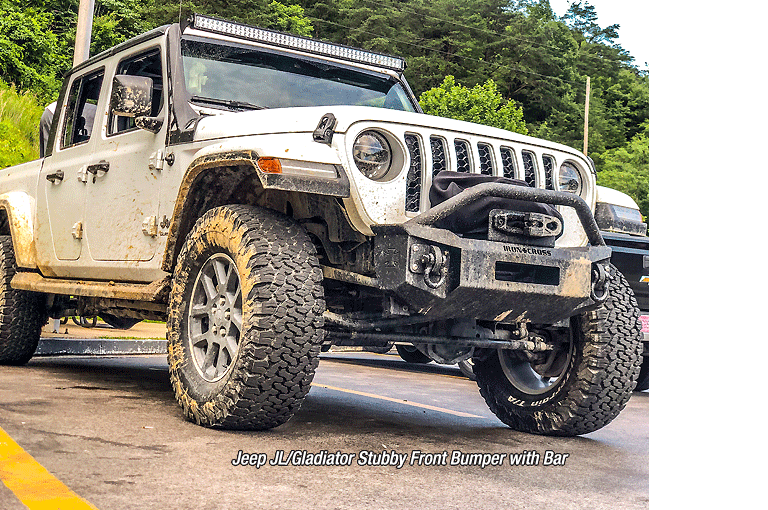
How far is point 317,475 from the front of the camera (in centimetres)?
351

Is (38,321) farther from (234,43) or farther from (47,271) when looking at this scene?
(234,43)

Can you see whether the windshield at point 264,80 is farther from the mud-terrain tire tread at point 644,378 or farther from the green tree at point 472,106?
the green tree at point 472,106

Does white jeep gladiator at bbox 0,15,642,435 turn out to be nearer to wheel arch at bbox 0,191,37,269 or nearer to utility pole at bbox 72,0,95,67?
wheel arch at bbox 0,191,37,269

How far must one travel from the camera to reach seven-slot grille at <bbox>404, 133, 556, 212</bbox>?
14.4 feet

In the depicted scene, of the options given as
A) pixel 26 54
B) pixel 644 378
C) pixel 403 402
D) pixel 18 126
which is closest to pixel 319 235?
pixel 403 402

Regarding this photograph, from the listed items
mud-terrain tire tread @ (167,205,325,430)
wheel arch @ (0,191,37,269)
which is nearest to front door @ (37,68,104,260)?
wheel arch @ (0,191,37,269)

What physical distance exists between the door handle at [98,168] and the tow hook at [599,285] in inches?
131

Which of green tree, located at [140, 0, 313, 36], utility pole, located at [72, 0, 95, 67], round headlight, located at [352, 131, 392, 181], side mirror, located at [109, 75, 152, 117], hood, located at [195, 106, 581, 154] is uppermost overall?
green tree, located at [140, 0, 313, 36]

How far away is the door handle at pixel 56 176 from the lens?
21.2 ft

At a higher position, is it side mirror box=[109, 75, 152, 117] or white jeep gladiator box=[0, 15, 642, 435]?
side mirror box=[109, 75, 152, 117]

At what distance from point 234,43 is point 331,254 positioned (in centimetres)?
185

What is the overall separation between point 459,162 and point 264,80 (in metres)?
1.63

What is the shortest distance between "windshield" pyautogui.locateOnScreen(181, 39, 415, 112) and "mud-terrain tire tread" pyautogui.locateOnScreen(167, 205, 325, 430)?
1.25 meters
